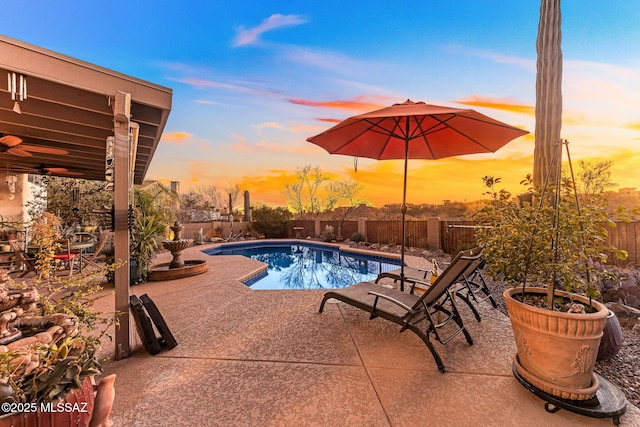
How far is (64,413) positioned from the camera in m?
1.06

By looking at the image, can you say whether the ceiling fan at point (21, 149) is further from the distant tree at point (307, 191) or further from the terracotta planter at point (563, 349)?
the distant tree at point (307, 191)

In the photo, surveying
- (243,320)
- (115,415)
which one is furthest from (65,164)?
(115,415)

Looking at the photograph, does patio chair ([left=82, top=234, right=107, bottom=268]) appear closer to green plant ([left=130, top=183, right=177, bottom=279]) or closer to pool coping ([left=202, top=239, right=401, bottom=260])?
green plant ([left=130, top=183, right=177, bottom=279])

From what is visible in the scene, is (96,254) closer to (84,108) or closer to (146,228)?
(146,228)

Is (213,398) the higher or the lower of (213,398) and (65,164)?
the lower

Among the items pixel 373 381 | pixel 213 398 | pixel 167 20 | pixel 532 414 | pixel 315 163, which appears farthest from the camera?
pixel 315 163

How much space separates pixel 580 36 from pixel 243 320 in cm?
842

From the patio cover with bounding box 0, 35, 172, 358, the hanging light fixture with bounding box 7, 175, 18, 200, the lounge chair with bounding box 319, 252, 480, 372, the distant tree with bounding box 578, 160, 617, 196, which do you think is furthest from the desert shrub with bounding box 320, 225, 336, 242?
the hanging light fixture with bounding box 7, 175, 18, 200

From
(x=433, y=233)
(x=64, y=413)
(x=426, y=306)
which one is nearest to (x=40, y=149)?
(x=64, y=413)

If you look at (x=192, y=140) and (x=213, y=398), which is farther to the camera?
(x=192, y=140)

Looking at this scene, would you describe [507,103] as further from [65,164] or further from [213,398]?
[65,164]

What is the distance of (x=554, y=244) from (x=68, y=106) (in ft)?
17.5

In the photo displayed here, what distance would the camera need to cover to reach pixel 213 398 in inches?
74.0

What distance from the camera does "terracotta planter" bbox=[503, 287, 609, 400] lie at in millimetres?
1697
